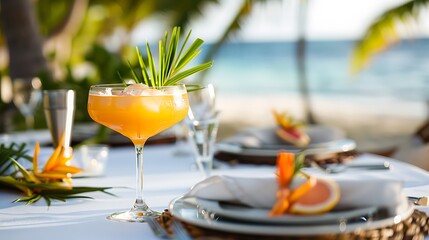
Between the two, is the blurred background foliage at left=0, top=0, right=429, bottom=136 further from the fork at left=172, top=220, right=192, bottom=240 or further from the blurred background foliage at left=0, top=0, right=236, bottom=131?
the fork at left=172, top=220, right=192, bottom=240

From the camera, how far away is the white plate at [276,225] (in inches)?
43.7

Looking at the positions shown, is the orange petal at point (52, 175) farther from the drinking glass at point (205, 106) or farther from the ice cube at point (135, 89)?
the drinking glass at point (205, 106)

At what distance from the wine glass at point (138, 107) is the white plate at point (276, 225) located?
229 mm

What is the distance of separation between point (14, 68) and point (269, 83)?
71.5 feet

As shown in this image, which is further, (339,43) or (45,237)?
(339,43)

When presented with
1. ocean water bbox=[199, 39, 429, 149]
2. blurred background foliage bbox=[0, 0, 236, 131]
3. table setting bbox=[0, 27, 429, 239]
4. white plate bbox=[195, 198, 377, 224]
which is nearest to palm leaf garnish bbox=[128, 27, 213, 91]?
table setting bbox=[0, 27, 429, 239]

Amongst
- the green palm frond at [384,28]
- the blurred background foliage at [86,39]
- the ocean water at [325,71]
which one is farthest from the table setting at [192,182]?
the ocean water at [325,71]

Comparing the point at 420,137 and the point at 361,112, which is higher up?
the point at 420,137

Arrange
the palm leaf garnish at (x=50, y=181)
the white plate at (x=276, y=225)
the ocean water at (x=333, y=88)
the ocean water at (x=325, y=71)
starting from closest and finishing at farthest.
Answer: the white plate at (x=276, y=225)
the palm leaf garnish at (x=50, y=181)
the ocean water at (x=333, y=88)
the ocean water at (x=325, y=71)

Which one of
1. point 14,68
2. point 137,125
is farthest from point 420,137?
point 14,68

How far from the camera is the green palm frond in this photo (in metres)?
8.68

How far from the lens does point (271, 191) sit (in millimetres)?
1321

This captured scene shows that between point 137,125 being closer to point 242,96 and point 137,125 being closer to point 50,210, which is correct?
point 50,210

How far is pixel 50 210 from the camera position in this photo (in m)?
1.56
